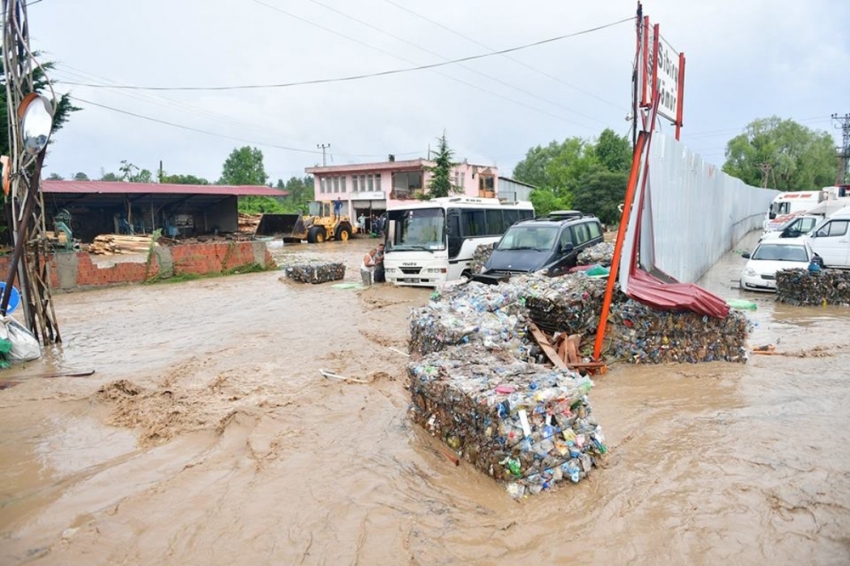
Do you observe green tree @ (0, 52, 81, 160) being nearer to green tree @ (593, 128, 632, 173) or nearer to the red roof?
the red roof

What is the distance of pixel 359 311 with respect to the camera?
11680mm

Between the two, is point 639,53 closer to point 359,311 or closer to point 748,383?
point 748,383

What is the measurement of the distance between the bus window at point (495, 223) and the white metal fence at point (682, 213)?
483cm

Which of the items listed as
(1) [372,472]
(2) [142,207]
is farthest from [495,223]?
(2) [142,207]

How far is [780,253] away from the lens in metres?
13.3

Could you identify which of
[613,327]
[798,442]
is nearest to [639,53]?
[613,327]

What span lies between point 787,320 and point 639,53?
6.31 metres

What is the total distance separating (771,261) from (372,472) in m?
12.5

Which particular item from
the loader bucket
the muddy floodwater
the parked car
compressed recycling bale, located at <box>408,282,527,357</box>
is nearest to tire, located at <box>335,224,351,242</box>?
the loader bucket

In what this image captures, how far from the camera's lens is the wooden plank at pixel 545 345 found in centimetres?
641

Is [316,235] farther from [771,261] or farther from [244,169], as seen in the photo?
[244,169]

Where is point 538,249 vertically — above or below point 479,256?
→ above

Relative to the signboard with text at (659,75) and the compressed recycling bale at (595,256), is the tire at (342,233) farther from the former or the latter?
the signboard with text at (659,75)

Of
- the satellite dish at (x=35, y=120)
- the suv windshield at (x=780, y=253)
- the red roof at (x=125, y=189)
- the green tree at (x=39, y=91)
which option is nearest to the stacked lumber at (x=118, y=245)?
the red roof at (x=125, y=189)
